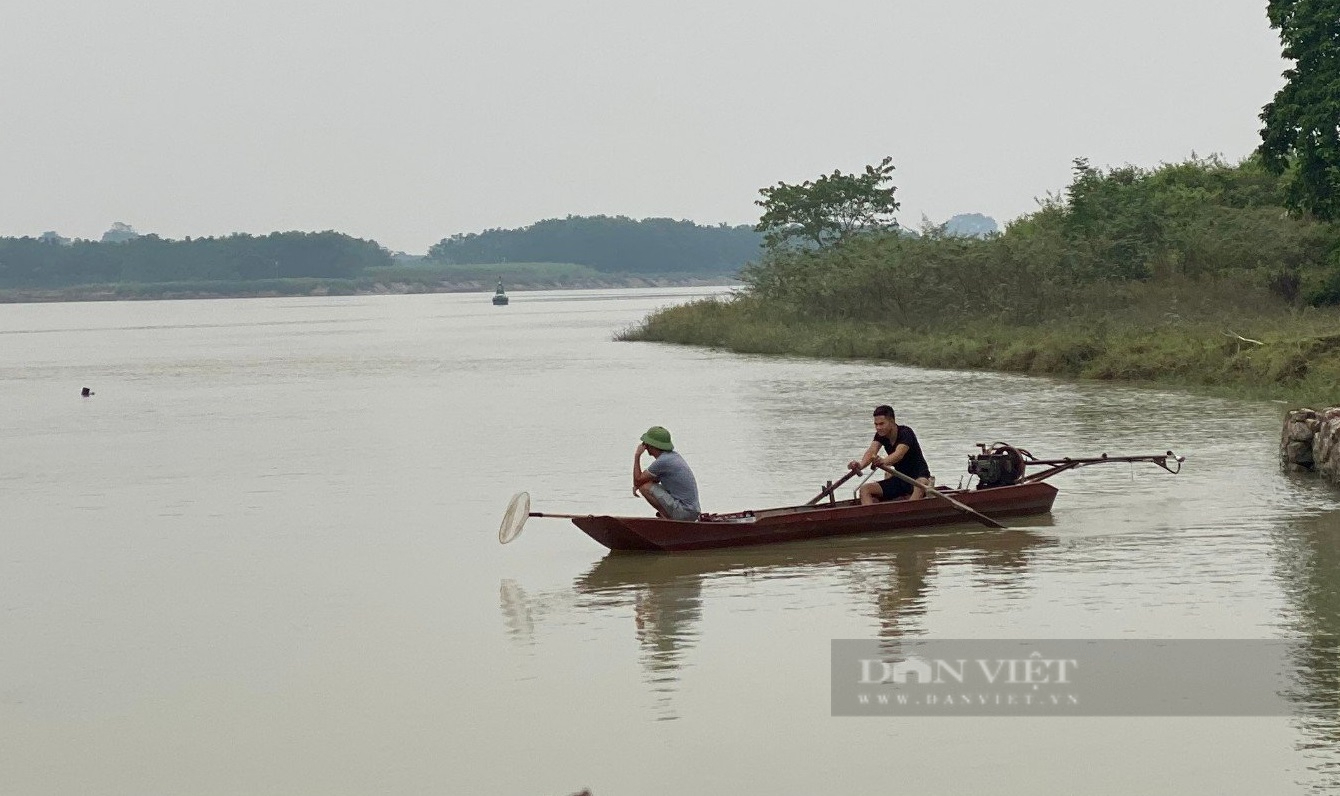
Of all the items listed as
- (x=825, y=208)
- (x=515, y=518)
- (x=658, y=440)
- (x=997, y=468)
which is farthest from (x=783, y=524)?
(x=825, y=208)

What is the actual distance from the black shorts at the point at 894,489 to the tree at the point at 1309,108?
74.4ft

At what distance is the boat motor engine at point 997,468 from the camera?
1828 cm

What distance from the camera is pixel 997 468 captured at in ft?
60.1

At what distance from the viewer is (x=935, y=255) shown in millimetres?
53969

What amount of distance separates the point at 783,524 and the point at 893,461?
1540 millimetres

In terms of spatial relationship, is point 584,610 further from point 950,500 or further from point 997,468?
point 997,468

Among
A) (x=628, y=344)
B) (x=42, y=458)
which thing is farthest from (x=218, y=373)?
(x=42, y=458)

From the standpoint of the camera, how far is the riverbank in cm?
3247

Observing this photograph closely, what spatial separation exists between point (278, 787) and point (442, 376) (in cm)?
4587

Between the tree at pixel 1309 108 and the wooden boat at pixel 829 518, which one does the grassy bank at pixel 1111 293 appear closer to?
the tree at pixel 1309 108

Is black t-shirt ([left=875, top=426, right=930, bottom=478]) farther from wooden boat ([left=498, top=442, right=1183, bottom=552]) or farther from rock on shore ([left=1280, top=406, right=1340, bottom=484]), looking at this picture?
rock on shore ([left=1280, top=406, right=1340, bottom=484])

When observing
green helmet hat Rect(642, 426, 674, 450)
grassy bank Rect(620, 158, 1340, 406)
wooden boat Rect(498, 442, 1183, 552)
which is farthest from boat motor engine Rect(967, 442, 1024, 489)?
grassy bank Rect(620, 158, 1340, 406)

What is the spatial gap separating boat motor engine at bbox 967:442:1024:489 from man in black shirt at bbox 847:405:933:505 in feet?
3.03

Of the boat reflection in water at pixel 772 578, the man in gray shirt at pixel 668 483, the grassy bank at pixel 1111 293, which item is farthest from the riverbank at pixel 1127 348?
the man in gray shirt at pixel 668 483
